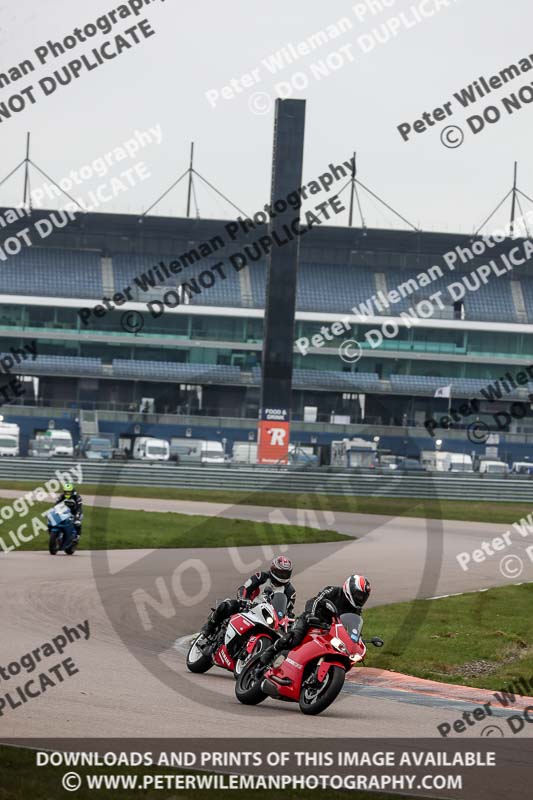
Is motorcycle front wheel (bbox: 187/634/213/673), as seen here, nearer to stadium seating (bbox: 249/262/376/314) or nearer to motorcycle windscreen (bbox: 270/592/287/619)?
motorcycle windscreen (bbox: 270/592/287/619)

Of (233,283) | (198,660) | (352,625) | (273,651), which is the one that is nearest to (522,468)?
(233,283)

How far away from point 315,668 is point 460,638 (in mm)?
7073

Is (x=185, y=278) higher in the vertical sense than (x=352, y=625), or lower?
higher

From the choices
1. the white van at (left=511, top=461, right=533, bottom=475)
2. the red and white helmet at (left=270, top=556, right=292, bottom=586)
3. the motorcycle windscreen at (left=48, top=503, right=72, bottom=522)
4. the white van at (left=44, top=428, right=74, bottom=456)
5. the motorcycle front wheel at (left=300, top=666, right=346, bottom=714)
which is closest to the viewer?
the motorcycle front wheel at (left=300, top=666, right=346, bottom=714)

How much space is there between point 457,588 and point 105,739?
52.0ft

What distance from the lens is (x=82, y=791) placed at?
8.10 m

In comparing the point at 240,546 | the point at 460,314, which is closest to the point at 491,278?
the point at 460,314

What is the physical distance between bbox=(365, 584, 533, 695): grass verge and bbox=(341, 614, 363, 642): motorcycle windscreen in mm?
3639

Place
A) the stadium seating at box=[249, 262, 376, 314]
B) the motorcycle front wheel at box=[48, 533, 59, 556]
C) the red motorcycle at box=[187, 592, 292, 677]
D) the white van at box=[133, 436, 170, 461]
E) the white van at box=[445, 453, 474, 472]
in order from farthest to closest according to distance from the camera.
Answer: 1. the stadium seating at box=[249, 262, 376, 314]
2. the white van at box=[445, 453, 474, 472]
3. the white van at box=[133, 436, 170, 461]
4. the motorcycle front wheel at box=[48, 533, 59, 556]
5. the red motorcycle at box=[187, 592, 292, 677]

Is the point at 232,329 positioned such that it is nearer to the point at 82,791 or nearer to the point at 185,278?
the point at 185,278

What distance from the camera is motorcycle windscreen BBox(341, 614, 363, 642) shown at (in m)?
11.3

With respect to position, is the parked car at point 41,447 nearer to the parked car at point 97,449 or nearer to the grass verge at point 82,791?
the parked car at point 97,449

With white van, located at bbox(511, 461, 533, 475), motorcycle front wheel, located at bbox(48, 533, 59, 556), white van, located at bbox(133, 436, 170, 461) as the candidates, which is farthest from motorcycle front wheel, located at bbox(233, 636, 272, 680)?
white van, located at bbox(511, 461, 533, 475)

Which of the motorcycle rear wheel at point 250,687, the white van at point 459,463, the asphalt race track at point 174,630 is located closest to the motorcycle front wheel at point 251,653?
the motorcycle rear wheel at point 250,687
